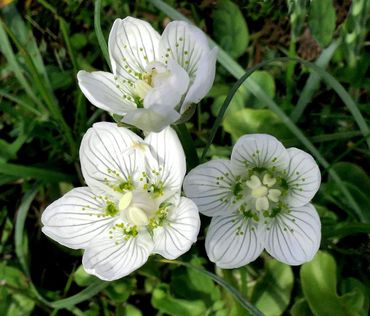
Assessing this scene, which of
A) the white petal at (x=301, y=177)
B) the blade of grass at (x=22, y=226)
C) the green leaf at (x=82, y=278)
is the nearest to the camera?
the white petal at (x=301, y=177)

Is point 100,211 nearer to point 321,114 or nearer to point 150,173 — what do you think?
point 150,173

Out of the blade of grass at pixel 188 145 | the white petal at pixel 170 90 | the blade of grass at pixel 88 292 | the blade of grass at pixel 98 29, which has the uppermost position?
the blade of grass at pixel 98 29

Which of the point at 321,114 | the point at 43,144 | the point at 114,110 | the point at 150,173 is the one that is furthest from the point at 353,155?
the point at 43,144

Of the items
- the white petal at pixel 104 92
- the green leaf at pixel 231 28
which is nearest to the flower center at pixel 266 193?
Answer: the white petal at pixel 104 92

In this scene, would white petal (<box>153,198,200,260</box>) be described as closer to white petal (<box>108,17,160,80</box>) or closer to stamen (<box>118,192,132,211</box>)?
stamen (<box>118,192,132,211</box>)

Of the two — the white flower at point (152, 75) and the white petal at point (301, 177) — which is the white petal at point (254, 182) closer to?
the white petal at point (301, 177)

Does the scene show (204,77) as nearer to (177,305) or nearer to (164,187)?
(164,187)

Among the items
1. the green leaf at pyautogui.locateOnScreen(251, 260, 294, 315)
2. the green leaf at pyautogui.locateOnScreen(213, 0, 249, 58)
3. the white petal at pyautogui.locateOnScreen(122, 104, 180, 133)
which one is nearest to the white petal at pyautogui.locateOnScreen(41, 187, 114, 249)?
the white petal at pyautogui.locateOnScreen(122, 104, 180, 133)
